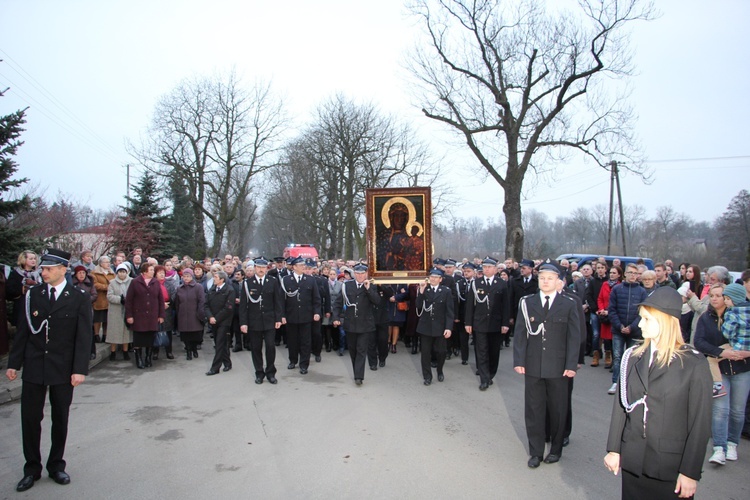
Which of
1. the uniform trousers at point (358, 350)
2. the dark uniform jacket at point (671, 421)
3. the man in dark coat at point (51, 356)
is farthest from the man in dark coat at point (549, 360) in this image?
the man in dark coat at point (51, 356)

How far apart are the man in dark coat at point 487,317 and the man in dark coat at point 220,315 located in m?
4.48

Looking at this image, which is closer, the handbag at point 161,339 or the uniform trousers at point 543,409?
the uniform trousers at point 543,409

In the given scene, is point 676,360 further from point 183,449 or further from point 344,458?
point 183,449

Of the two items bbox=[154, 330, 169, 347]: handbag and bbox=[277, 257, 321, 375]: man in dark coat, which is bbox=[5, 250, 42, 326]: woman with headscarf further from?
bbox=[277, 257, 321, 375]: man in dark coat

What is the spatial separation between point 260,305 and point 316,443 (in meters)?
3.84

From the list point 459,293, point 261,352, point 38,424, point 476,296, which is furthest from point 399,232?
point 38,424

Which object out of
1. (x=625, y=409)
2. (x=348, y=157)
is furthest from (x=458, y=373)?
(x=348, y=157)

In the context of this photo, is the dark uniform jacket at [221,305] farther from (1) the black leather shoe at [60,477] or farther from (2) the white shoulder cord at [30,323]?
(1) the black leather shoe at [60,477]

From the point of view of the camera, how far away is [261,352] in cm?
899

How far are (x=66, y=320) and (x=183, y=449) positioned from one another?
1865mm

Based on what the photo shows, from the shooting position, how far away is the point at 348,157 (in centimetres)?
A: 3716

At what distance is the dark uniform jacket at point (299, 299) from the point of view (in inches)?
392

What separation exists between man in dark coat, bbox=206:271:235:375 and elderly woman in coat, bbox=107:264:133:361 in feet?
5.30

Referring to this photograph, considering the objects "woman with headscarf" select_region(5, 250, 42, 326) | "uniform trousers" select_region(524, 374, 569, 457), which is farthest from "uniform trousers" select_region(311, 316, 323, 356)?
"uniform trousers" select_region(524, 374, 569, 457)
